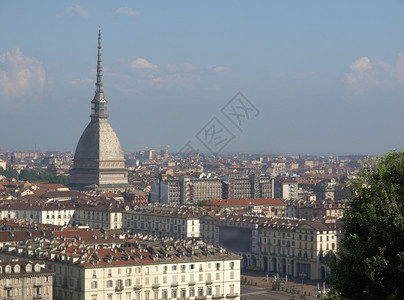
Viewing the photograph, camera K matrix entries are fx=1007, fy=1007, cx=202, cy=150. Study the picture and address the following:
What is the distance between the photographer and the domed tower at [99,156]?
512ft

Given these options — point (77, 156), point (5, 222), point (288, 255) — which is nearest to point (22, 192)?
point (77, 156)

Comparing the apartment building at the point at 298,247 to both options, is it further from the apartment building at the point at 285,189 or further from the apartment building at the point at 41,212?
the apartment building at the point at 285,189

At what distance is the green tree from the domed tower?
127948 mm

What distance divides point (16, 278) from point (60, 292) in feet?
16.8

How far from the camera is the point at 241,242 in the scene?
291ft

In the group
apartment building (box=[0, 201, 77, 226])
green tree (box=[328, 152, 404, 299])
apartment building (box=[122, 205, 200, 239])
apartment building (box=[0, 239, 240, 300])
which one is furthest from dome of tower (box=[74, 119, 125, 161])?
green tree (box=[328, 152, 404, 299])

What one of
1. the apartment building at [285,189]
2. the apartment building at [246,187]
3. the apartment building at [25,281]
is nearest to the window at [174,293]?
the apartment building at [25,281]

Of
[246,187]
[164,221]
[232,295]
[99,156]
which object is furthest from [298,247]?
[99,156]

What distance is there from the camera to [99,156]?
157 meters

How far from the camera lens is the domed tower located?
156125 mm

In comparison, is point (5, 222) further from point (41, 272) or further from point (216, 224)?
point (41, 272)

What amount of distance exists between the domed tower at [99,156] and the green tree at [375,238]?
5037 inches

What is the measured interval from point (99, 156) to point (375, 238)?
133975mm

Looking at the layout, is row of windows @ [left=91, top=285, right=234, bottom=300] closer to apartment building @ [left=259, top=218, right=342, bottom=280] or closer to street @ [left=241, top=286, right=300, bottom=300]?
street @ [left=241, top=286, right=300, bottom=300]
